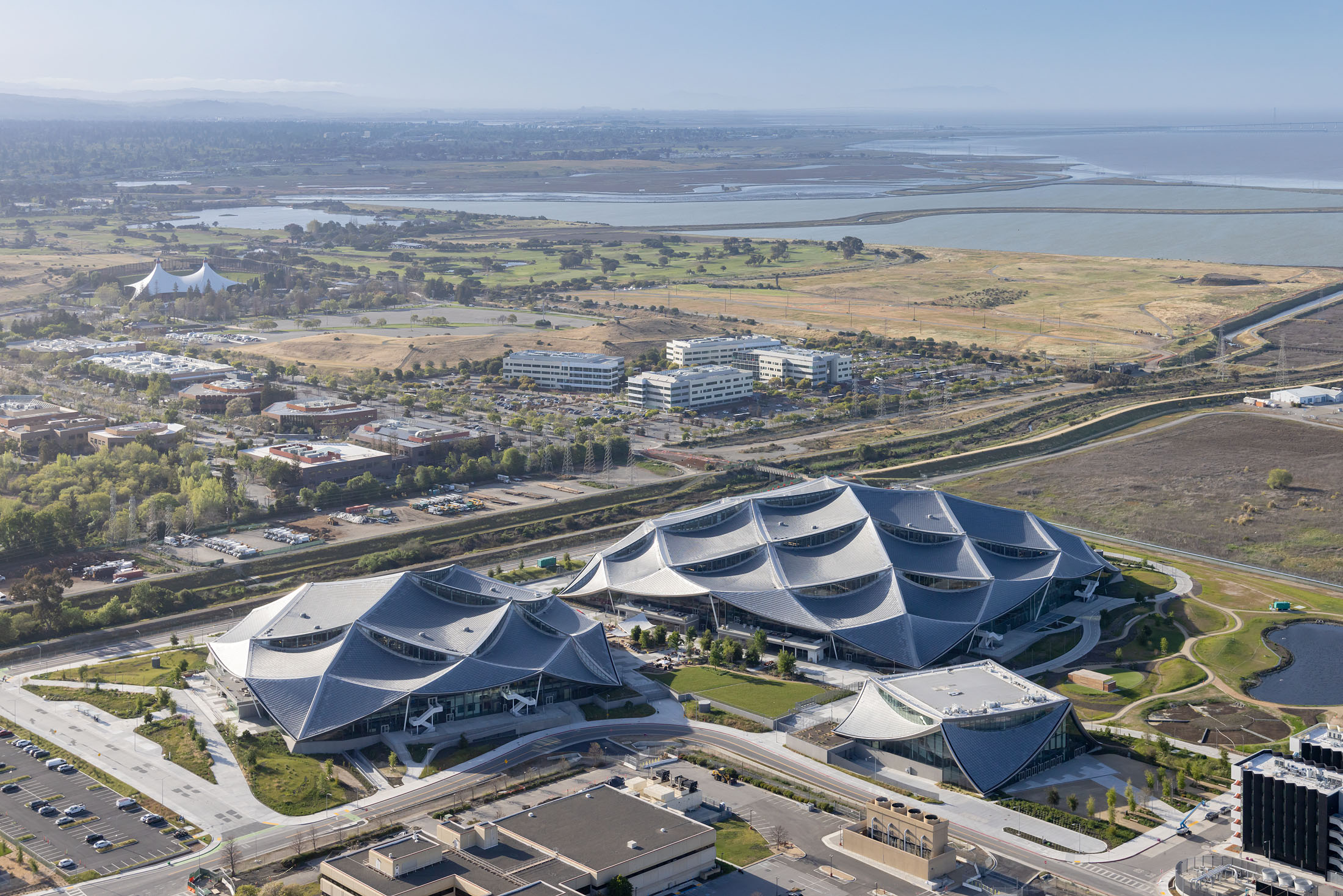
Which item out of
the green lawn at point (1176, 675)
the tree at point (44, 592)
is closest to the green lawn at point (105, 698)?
the tree at point (44, 592)

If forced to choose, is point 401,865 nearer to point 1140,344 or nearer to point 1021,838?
point 1021,838

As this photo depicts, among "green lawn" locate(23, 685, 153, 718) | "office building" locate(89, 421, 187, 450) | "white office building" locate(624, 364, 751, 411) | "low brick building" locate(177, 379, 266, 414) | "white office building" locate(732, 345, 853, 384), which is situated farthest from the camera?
"white office building" locate(732, 345, 853, 384)

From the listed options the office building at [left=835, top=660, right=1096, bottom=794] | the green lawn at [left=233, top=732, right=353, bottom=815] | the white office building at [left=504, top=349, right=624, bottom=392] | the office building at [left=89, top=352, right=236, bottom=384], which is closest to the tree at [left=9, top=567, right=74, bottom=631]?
the green lawn at [left=233, top=732, right=353, bottom=815]

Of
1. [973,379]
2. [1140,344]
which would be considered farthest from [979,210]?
[973,379]

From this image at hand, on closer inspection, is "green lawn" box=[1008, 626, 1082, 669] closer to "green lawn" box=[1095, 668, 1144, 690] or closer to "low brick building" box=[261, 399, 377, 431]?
"green lawn" box=[1095, 668, 1144, 690]

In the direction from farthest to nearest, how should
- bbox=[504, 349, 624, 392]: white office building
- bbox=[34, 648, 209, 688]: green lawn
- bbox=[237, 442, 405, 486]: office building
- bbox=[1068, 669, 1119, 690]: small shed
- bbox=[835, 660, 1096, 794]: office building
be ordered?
1. bbox=[504, 349, 624, 392]: white office building
2. bbox=[237, 442, 405, 486]: office building
3. bbox=[34, 648, 209, 688]: green lawn
4. bbox=[1068, 669, 1119, 690]: small shed
5. bbox=[835, 660, 1096, 794]: office building

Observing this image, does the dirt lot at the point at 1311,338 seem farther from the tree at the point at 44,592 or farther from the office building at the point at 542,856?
the tree at the point at 44,592
